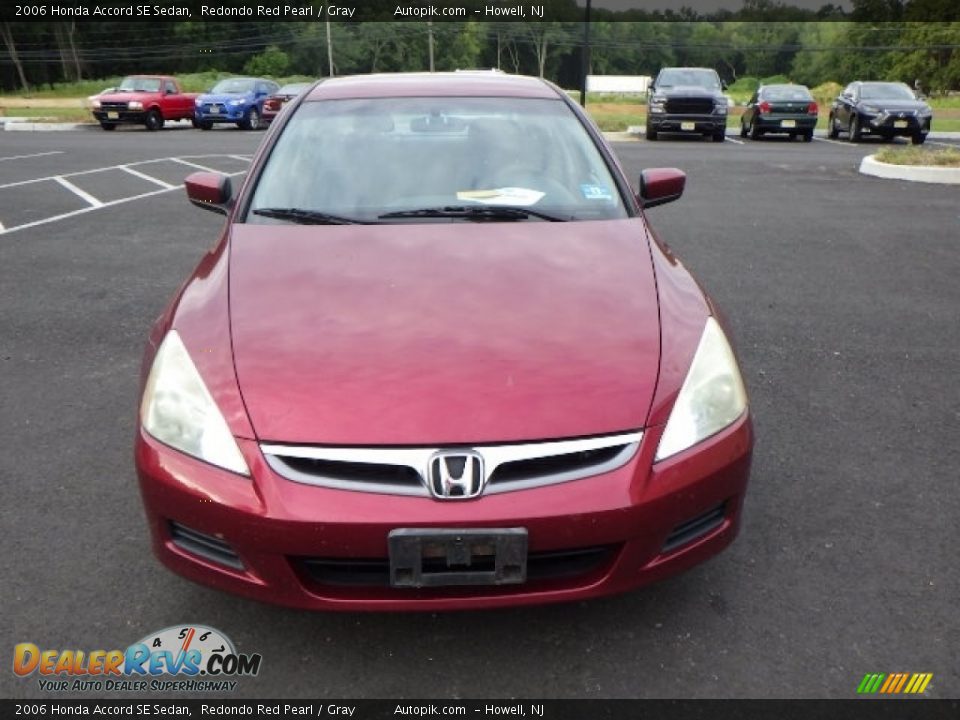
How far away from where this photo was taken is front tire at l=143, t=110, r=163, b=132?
23.9 metres

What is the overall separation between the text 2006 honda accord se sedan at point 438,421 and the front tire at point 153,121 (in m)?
23.3

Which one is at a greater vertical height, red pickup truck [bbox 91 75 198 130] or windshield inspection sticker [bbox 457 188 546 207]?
Answer: windshield inspection sticker [bbox 457 188 546 207]

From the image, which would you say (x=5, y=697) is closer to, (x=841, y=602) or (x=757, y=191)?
(x=841, y=602)

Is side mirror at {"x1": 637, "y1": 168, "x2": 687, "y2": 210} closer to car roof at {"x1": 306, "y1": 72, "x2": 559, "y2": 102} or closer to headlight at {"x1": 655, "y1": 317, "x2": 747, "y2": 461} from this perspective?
car roof at {"x1": 306, "y1": 72, "x2": 559, "y2": 102}

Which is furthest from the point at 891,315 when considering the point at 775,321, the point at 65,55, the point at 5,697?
the point at 65,55

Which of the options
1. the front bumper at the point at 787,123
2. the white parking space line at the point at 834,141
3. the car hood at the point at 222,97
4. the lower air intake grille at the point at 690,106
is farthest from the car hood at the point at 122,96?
the white parking space line at the point at 834,141

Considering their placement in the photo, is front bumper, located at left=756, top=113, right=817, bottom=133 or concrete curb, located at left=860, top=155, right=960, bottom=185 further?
front bumper, located at left=756, top=113, right=817, bottom=133

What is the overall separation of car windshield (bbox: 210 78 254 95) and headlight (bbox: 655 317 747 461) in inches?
963

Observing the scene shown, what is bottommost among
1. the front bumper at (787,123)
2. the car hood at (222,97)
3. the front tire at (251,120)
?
the front tire at (251,120)

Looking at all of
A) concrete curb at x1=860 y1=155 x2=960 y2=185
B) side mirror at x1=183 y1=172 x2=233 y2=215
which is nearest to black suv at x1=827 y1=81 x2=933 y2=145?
concrete curb at x1=860 y1=155 x2=960 y2=185

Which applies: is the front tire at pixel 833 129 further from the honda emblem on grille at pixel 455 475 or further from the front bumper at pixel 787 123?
→ the honda emblem on grille at pixel 455 475

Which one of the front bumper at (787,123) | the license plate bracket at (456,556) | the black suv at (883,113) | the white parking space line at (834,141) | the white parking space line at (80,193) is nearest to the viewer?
the license plate bracket at (456,556)

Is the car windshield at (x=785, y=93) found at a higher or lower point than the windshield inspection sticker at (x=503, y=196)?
lower
